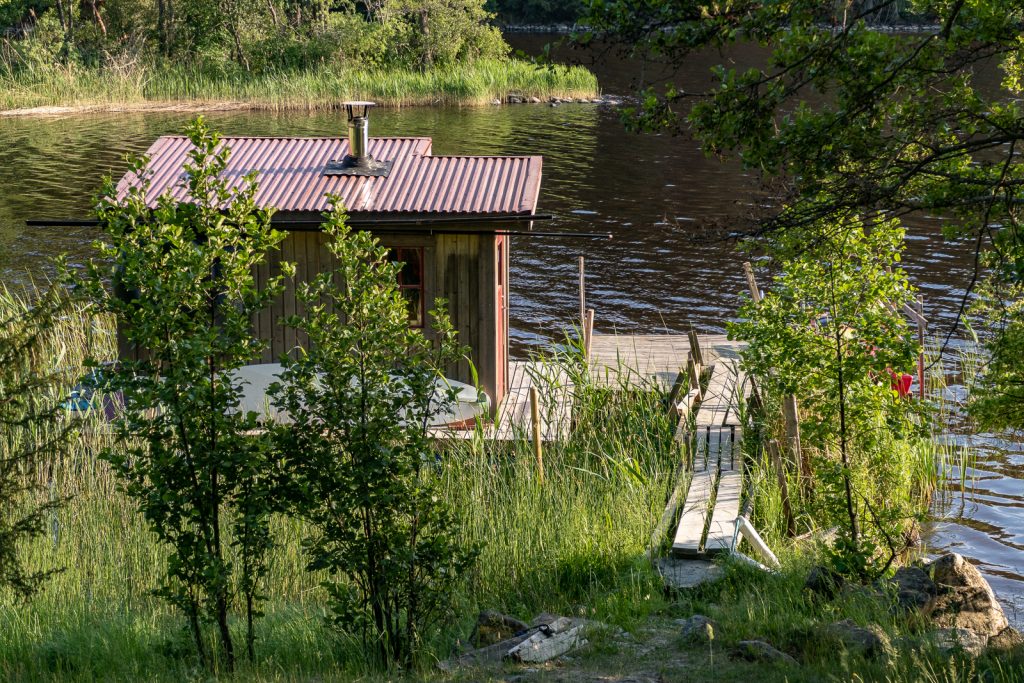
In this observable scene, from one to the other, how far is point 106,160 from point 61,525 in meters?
25.4

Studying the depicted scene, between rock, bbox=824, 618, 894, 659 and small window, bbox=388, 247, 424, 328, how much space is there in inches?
268

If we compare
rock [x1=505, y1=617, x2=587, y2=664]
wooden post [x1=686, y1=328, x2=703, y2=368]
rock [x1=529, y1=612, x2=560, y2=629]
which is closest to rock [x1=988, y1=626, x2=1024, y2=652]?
rock [x1=505, y1=617, x2=587, y2=664]

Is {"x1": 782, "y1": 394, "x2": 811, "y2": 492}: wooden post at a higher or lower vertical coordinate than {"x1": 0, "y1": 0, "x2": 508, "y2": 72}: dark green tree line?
lower

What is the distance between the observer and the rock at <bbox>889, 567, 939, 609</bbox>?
741cm

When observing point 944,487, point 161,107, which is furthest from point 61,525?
point 161,107

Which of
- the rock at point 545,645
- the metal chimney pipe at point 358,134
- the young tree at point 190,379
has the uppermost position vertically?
the metal chimney pipe at point 358,134

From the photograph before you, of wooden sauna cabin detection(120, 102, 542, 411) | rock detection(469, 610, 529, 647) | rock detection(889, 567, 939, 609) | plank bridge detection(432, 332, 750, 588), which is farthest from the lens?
wooden sauna cabin detection(120, 102, 542, 411)

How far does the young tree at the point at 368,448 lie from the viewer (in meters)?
6.56

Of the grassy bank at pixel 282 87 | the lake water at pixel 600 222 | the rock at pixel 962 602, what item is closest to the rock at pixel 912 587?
the rock at pixel 962 602

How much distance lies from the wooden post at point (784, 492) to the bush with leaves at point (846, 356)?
527 mm

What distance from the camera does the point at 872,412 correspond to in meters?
9.14

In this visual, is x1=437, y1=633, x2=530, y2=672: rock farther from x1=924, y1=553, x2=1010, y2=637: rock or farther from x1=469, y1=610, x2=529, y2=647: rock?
x1=924, y1=553, x2=1010, y2=637: rock

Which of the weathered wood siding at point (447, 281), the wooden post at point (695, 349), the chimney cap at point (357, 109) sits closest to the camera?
the weathered wood siding at point (447, 281)

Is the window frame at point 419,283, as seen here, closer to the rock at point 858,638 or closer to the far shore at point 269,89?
the rock at point 858,638
